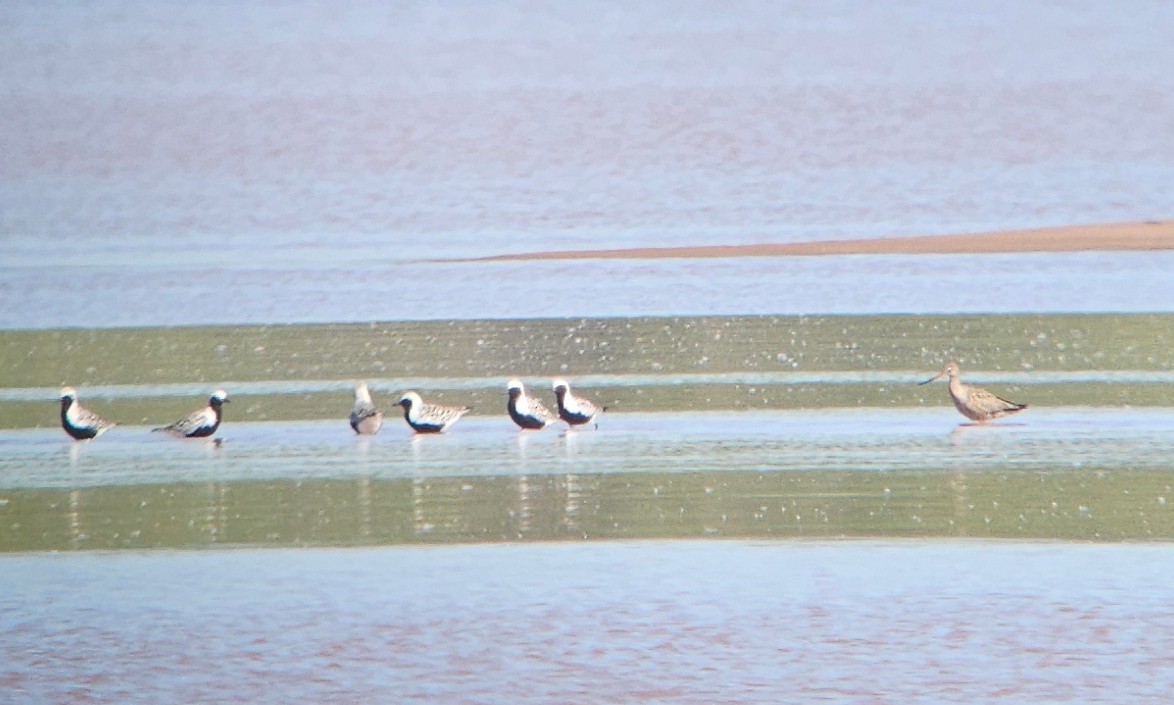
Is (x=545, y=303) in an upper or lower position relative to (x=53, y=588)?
upper

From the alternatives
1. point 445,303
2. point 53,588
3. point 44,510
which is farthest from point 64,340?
point 53,588

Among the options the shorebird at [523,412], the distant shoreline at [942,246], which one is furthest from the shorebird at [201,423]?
the distant shoreline at [942,246]

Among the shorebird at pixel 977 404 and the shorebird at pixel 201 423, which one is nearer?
the shorebird at pixel 201 423

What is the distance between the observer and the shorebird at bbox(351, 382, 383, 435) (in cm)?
1375

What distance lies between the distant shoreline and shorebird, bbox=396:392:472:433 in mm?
15563

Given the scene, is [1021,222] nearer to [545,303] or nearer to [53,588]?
[545,303]

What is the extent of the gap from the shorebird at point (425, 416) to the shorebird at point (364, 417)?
0.20 metres

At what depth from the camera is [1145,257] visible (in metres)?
28.6

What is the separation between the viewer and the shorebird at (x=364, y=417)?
13.7m

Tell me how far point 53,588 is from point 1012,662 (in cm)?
383

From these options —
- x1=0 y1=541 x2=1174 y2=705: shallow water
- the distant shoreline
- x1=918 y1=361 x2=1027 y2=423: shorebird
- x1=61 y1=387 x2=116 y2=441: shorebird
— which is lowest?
x1=0 y1=541 x2=1174 y2=705: shallow water

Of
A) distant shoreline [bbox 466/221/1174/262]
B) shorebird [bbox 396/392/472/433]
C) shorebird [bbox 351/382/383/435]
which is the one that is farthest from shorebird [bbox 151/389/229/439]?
distant shoreline [bbox 466/221/1174/262]

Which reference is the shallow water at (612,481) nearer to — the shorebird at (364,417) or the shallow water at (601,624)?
the shorebird at (364,417)

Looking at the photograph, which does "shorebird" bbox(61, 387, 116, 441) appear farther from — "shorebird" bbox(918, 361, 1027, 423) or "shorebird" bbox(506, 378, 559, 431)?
"shorebird" bbox(918, 361, 1027, 423)
